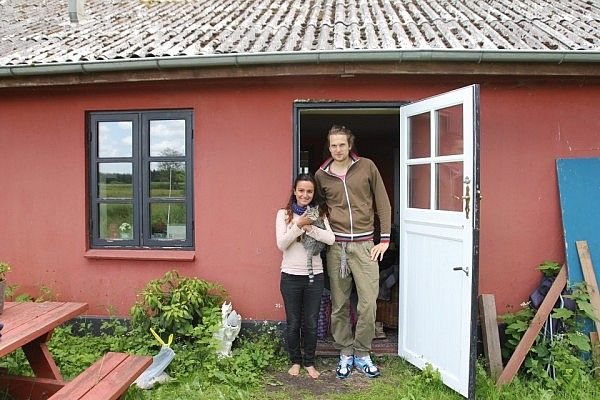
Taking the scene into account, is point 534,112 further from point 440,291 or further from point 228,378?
point 228,378

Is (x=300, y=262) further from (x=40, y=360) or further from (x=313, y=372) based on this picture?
(x=40, y=360)

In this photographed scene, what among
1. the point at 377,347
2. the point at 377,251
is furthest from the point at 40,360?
the point at 377,347

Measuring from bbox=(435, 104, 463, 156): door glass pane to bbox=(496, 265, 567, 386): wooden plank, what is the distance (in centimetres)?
154

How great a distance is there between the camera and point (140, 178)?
4.63 m

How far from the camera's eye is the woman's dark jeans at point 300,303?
12.2ft

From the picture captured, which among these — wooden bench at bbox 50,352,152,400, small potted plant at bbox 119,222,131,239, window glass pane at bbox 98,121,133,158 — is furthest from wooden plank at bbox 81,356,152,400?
window glass pane at bbox 98,121,133,158

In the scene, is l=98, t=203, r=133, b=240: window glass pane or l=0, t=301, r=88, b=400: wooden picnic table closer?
l=0, t=301, r=88, b=400: wooden picnic table

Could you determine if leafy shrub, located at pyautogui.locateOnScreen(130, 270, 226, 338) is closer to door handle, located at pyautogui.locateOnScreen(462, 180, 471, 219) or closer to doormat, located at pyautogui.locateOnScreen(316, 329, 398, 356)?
doormat, located at pyautogui.locateOnScreen(316, 329, 398, 356)

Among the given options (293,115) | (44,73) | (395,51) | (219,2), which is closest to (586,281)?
(395,51)

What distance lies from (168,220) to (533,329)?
354cm

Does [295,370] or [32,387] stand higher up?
[32,387]

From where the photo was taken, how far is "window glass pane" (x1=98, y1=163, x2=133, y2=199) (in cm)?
469

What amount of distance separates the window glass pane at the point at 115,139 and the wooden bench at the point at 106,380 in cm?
216

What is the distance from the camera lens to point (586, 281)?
391 centimetres
